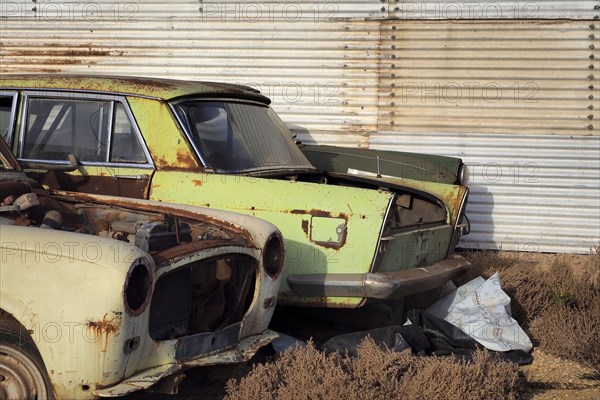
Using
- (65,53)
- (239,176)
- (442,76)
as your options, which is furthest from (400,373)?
(65,53)

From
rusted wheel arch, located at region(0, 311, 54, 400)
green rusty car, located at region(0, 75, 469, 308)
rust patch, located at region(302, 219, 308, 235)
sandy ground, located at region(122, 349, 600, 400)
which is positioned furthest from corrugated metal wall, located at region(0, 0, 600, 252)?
rusted wheel arch, located at region(0, 311, 54, 400)

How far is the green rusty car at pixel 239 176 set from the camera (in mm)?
5340

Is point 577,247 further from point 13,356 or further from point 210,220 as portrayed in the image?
point 13,356

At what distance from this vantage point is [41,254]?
370 centimetres

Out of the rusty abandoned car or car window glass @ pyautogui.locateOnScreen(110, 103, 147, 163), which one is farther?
car window glass @ pyautogui.locateOnScreen(110, 103, 147, 163)

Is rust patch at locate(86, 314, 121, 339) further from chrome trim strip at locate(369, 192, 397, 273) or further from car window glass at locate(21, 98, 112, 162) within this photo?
car window glass at locate(21, 98, 112, 162)

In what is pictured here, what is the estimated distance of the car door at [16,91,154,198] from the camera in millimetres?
5727

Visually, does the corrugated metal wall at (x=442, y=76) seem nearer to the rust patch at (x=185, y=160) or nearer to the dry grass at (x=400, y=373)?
the dry grass at (x=400, y=373)

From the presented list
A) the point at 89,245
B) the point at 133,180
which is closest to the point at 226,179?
the point at 133,180

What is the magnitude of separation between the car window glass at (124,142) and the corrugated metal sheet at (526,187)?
3729mm

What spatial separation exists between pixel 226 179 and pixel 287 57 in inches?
152

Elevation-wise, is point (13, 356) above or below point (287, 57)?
below

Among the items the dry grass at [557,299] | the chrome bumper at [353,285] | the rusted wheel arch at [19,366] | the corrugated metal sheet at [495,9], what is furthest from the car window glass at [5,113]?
the corrugated metal sheet at [495,9]

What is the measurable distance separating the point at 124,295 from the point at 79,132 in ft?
8.57
